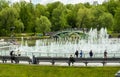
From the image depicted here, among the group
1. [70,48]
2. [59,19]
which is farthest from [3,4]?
[70,48]

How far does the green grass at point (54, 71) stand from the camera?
26703 millimetres

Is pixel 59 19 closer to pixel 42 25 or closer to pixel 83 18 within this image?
pixel 83 18

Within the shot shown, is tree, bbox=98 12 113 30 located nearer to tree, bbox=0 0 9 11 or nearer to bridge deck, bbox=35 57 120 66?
tree, bbox=0 0 9 11

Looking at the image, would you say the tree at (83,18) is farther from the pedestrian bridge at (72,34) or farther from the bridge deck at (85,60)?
the bridge deck at (85,60)

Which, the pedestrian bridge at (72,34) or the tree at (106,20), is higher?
the tree at (106,20)

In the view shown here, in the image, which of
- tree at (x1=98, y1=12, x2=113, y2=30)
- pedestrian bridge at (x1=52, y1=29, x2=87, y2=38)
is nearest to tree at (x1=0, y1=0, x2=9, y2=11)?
pedestrian bridge at (x1=52, y1=29, x2=87, y2=38)

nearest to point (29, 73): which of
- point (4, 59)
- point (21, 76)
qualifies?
point (21, 76)

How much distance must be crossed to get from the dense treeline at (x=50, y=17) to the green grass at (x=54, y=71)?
7225 cm

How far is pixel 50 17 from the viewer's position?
124 meters

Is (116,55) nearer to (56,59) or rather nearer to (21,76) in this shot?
(56,59)

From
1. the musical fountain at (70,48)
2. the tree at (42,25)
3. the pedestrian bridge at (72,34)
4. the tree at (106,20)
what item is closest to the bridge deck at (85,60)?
the musical fountain at (70,48)

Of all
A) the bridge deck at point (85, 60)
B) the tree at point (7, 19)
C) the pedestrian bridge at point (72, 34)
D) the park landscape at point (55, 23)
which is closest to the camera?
the bridge deck at point (85, 60)

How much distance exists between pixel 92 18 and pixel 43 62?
80.0 m

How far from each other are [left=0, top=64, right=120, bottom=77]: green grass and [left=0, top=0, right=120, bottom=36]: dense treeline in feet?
237
